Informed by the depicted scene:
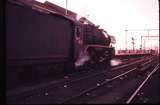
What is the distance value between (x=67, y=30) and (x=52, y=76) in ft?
8.76

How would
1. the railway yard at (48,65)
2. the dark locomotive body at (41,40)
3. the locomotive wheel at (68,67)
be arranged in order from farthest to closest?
the locomotive wheel at (68,67) → the dark locomotive body at (41,40) → the railway yard at (48,65)

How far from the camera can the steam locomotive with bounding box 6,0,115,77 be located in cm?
1280

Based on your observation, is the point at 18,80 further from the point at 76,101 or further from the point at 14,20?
the point at 76,101

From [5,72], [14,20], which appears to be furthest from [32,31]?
[5,72]

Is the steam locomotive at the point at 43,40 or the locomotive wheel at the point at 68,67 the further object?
the locomotive wheel at the point at 68,67

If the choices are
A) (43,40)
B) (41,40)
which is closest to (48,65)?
(43,40)

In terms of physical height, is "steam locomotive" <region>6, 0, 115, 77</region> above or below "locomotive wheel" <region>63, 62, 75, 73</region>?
above

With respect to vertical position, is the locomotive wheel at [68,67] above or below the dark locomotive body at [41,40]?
below

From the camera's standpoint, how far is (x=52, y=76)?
17.8m

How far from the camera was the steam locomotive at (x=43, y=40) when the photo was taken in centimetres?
1280

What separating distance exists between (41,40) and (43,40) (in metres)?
0.22

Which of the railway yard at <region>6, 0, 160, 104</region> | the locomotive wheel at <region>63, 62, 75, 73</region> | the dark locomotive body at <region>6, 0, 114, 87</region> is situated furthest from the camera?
the locomotive wheel at <region>63, 62, 75, 73</region>

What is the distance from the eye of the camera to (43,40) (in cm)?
1542

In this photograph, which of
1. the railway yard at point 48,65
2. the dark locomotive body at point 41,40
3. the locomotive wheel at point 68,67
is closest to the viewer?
the railway yard at point 48,65
